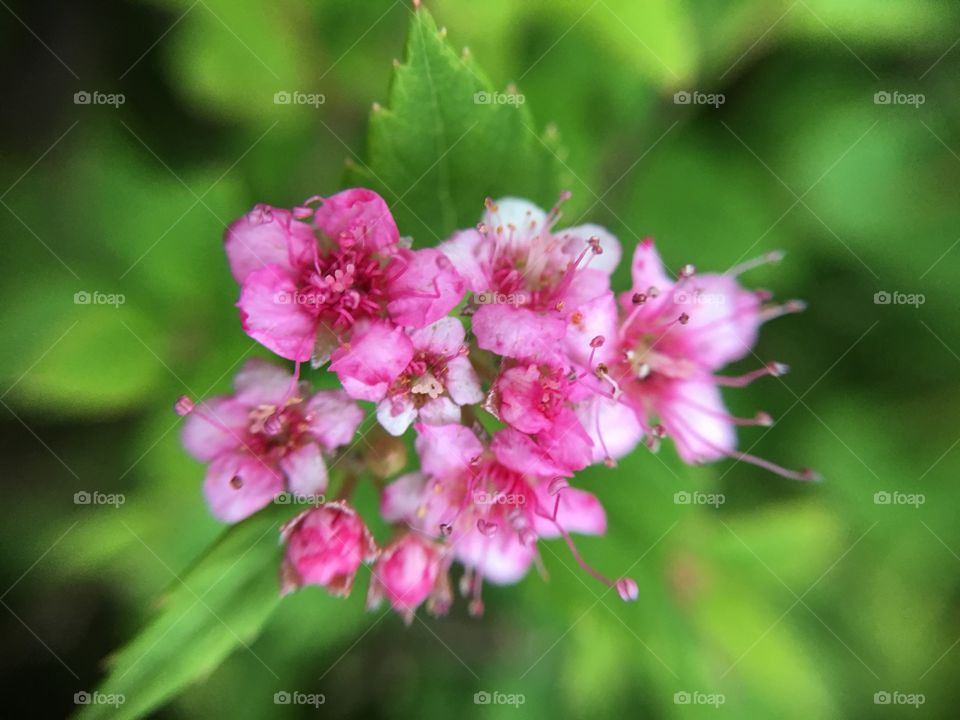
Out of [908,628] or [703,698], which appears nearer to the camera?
[703,698]

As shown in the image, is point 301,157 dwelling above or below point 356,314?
above

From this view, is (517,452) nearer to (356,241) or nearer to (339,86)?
(356,241)

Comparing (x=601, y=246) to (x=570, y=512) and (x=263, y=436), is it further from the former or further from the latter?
(x=263, y=436)

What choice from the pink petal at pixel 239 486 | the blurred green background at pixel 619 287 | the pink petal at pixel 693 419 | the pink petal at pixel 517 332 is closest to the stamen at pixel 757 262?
the blurred green background at pixel 619 287

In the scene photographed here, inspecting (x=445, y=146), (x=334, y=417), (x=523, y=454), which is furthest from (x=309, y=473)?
(x=445, y=146)

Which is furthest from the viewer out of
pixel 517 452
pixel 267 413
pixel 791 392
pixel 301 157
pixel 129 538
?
pixel 791 392

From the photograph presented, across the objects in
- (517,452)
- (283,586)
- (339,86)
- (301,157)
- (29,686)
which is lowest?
(29,686)

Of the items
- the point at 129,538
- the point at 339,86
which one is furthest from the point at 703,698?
the point at 339,86

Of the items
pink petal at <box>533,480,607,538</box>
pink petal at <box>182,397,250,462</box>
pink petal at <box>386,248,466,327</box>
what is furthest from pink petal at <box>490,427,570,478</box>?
pink petal at <box>182,397,250,462</box>
